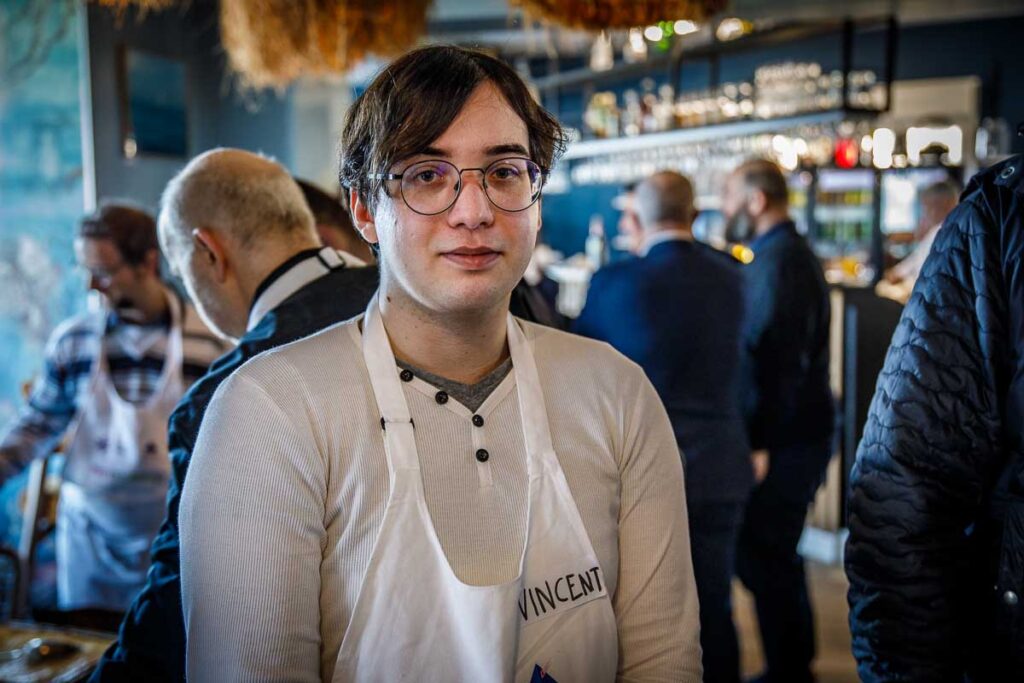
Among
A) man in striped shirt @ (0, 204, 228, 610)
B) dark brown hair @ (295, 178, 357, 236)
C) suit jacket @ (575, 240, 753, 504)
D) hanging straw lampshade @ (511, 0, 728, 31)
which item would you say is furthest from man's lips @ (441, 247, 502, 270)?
hanging straw lampshade @ (511, 0, 728, 31)

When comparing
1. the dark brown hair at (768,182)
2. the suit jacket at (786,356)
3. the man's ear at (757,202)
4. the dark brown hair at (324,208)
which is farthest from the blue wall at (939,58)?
the dark brown hair at (324,208)

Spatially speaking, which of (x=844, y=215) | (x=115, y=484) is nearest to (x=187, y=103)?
(x=115, y=484)

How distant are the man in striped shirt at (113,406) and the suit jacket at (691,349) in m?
1.25

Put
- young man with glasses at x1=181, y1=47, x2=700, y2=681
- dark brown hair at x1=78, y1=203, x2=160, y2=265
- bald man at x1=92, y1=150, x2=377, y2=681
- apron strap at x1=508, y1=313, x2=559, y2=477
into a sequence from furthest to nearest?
dark brown hair at x1=78, y1=203, x2=160, y2=265 < bald man at x1=92, y1=150, x2=377, y2=681 < apron strap at x1=508, y1=313, x2=559, y2=477 < young man with glasses at x1=181, y1=47, x2=700, y2=681

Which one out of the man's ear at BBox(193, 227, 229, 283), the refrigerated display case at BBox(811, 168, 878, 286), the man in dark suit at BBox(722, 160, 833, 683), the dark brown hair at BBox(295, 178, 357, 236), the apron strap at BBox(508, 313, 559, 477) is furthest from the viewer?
the refrigerated display case at BBox(811, 168, 878, 286)

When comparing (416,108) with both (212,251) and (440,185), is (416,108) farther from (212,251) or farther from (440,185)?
(212,251)

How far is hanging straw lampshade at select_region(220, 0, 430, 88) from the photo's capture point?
304 centimetres

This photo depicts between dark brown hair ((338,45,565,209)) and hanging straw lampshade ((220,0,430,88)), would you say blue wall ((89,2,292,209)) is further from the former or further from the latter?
dark brown hair ((338,45,565,209))

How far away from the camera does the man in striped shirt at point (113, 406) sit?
2803 millimetres

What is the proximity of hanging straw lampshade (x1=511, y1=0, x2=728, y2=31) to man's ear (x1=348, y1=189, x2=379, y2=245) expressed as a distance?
1768 millimetres

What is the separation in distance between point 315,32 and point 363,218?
191 cm

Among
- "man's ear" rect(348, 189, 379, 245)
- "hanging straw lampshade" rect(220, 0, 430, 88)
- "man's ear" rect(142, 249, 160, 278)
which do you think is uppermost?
"hanging straw lampshade" rect(220, 0, 430, 88)

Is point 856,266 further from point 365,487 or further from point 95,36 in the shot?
point 365,487

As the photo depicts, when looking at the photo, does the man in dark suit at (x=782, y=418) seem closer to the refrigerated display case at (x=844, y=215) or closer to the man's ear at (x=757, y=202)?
the man's ear at (x=757, y=202)
